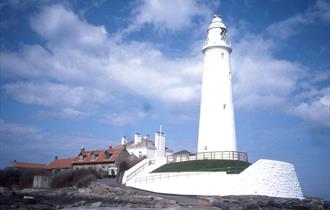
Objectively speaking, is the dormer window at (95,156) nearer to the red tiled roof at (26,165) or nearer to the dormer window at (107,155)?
the dormer window at (107,155)

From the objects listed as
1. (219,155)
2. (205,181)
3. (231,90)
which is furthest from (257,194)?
(231,90)

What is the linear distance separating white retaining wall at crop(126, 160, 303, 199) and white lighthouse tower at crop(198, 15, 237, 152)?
6991 mm

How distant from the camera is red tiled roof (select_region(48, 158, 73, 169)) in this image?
188 ft

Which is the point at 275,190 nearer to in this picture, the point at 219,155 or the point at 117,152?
the point at 219,155

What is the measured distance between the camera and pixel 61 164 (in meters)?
58.7

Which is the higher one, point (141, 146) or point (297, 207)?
point (141, 146)

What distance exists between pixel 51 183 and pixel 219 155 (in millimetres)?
22871

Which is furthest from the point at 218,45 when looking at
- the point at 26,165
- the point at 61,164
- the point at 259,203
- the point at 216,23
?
Answer: the point at 26,165

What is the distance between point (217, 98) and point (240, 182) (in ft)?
36.4

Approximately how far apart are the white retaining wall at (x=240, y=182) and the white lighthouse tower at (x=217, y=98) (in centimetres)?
699

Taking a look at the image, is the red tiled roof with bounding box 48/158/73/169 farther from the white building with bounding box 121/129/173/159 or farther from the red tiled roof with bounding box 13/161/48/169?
the white building with bounding box 121/129/173/159

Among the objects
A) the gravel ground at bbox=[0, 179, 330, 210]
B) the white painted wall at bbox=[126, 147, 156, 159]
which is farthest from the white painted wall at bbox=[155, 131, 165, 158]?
the gravel ground at bbox=[0, 179, 330, 210]

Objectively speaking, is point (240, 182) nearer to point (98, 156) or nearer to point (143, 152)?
point (143, 152)

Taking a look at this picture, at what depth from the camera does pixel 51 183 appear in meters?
46.5
